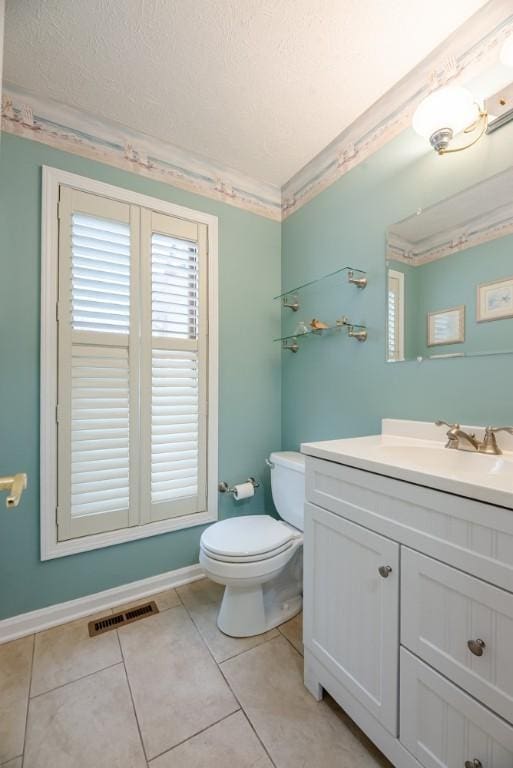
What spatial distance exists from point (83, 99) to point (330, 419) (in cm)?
196

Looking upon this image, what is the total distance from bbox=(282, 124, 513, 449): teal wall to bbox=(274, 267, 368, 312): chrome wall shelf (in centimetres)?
4

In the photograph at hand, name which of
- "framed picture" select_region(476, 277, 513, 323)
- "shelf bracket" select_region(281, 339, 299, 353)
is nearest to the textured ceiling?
"framed picture" select_region(476, 277, 513, 323)

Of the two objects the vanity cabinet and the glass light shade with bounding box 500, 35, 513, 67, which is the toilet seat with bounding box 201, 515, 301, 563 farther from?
the glass light shade with bounding box 500, 35, 513, 67

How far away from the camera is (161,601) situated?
66.2 inches

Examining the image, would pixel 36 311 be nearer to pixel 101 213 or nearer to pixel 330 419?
pixel 101 213

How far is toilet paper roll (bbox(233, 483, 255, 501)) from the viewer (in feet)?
6.21

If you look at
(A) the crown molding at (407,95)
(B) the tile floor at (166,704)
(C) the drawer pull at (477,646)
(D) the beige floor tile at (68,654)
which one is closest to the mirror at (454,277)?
(A) the crown molding at (407,95)

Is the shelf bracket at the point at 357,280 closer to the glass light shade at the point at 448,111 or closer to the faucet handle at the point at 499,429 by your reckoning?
the glass light shade at the point at 448,111

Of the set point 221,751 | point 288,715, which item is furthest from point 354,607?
point 221,751

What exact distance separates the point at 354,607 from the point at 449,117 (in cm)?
169

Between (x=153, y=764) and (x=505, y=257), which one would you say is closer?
(x=153, y=764)

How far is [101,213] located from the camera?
1613 millimetres

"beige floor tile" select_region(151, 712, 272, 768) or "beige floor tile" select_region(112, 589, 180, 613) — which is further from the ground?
"beige floor tile" select_region(151, 712, 272, 768)

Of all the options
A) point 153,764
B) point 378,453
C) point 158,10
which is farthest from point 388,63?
point 153,764
